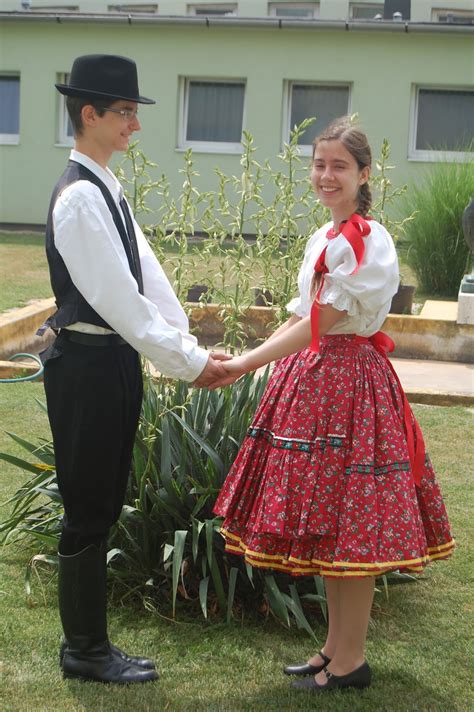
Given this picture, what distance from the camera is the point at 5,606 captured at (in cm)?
382

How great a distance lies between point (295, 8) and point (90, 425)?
773 inches

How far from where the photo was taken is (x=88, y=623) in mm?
3256

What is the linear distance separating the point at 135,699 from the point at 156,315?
116cm

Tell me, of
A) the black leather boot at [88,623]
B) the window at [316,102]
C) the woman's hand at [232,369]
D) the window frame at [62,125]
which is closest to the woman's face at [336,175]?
the woman's hand at [232,369]

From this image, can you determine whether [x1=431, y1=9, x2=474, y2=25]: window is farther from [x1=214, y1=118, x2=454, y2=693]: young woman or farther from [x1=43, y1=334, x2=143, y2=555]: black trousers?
[x1=43, y1=334, x2=143, y2=555]: black trousers

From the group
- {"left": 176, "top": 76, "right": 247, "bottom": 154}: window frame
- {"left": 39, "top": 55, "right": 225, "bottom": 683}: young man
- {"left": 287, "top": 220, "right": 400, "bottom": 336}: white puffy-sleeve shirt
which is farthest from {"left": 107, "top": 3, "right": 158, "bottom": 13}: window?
{"left": 287, "top": 220, "right": 400, "bottom": 336}: white puffy-sleeve shirt

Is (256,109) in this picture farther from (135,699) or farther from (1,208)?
(135,699)

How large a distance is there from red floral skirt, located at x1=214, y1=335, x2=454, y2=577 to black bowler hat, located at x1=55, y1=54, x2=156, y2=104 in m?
0.95

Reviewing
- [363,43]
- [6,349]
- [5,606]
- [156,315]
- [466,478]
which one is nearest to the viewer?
[156,315]

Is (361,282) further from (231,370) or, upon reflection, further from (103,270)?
(103,270)

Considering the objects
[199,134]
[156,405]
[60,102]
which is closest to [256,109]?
[199,134]

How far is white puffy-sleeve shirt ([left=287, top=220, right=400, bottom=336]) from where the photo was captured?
119 inches

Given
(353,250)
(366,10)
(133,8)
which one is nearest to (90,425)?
(353,250)

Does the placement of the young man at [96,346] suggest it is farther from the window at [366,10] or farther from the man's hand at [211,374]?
the window at [366,10]
